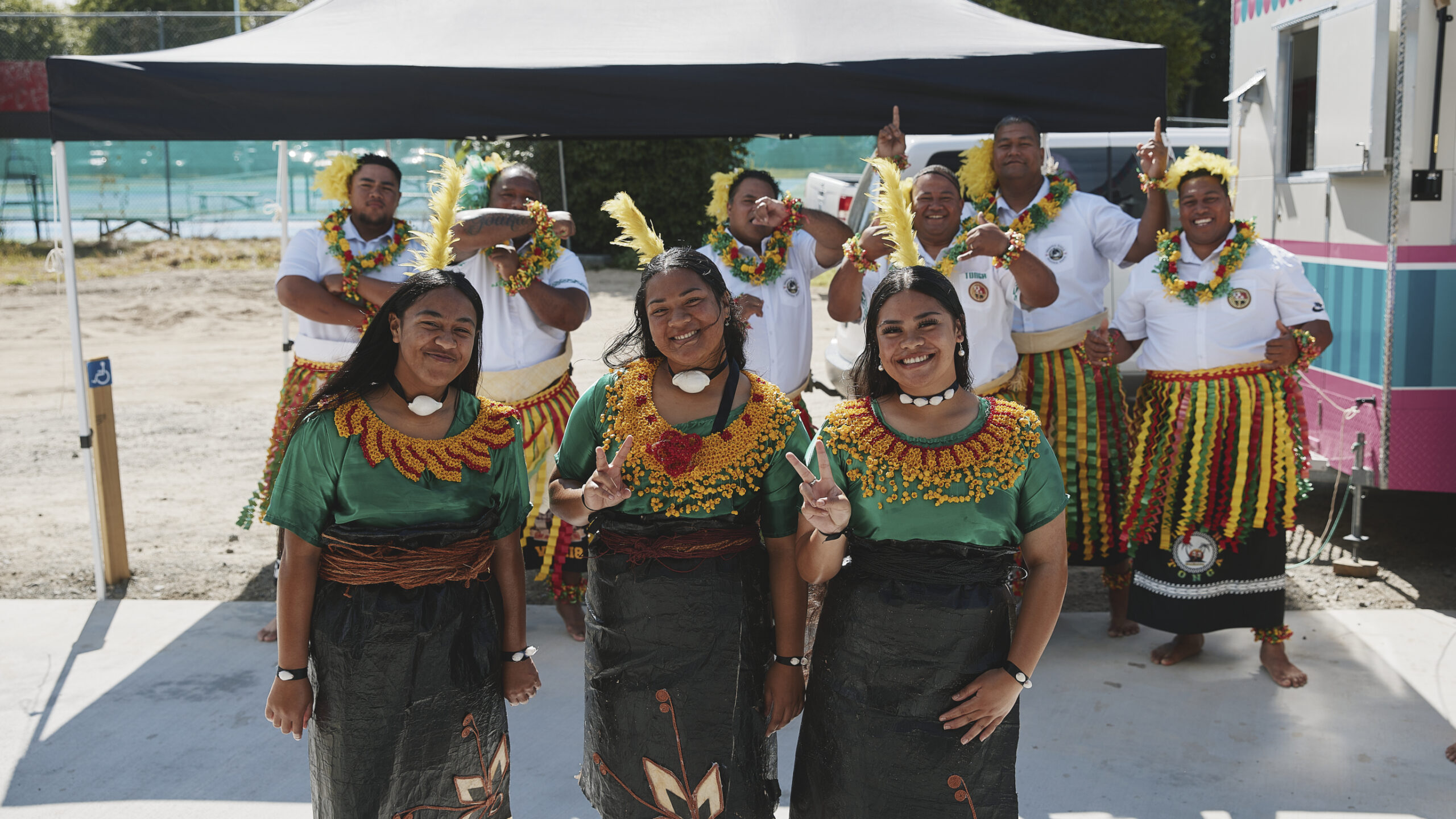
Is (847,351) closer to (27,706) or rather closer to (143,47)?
(27,706)

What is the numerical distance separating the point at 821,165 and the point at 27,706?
1848 cm

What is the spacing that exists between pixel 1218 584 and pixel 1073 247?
142cm

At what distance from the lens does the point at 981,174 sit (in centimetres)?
498

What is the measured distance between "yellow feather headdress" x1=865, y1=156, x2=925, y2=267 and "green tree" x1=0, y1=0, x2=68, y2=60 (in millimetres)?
22798

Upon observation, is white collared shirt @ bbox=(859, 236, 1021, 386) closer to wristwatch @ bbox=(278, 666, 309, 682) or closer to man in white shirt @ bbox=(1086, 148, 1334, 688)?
man in white shirt @ bbox=(1086, 148, 1334, 688)

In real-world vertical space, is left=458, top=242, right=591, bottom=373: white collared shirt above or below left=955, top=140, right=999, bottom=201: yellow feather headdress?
below

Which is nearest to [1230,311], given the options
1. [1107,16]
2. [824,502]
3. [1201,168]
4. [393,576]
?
[1201,168]

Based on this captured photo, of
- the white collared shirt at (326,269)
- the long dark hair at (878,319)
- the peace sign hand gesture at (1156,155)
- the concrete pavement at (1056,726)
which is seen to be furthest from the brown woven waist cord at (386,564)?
the peace sign hand gesture at (1156,155)

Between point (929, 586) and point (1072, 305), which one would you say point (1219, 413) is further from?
point (929, 586)

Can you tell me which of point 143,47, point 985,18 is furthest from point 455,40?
point 143,47

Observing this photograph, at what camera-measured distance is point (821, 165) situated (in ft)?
70.5

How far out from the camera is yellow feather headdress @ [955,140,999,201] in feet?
16.3

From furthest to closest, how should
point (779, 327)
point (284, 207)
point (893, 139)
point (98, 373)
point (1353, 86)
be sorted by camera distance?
1. point (284, 207)
2. point (98, 373)
3. point (1353, 86)
4. point (779, 327)
5. point (893, 139)

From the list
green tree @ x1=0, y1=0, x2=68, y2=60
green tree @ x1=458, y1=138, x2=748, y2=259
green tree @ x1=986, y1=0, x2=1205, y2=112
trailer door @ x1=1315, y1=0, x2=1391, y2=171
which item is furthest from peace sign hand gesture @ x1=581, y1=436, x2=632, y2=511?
green tree @ x1=0, y1=0, x2=68, y2=60
